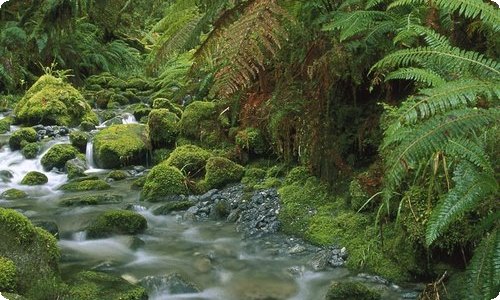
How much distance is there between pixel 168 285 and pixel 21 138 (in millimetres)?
6561

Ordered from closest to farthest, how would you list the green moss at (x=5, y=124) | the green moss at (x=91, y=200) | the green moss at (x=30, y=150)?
the green moss at (x=91, y=200) → the green moss at (x=30, y=150) → the green moss at (x=5, y=124)

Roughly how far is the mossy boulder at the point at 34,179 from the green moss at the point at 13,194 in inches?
21.1

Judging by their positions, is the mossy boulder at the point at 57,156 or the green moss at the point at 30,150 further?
the green moss at the point at 30,150

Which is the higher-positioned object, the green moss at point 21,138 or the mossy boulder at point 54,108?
the mossy boulder at point 54,108

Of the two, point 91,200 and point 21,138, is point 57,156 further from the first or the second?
point 91,200

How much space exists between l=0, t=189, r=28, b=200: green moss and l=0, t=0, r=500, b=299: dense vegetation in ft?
5.86

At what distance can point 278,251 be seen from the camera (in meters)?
4.89

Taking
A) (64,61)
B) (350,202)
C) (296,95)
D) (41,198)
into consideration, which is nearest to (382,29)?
(296,95)

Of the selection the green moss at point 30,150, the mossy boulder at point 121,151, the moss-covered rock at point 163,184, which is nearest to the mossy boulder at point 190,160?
the moss-covered rock at point 163,184

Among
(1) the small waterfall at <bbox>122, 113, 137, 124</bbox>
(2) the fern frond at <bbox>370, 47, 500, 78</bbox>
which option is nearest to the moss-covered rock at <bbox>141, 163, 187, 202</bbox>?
(1) the small waterfall at <bbox>122, 113, 137, 124</bbox>

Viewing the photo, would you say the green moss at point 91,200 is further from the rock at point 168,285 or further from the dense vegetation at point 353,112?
the rock at point 168,285

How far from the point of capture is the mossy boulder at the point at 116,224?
17.9 feet

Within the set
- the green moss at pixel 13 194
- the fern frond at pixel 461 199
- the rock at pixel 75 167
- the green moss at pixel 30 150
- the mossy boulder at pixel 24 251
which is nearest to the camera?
the fern frond at pixel 461 199

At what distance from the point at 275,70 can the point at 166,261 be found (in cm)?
203
